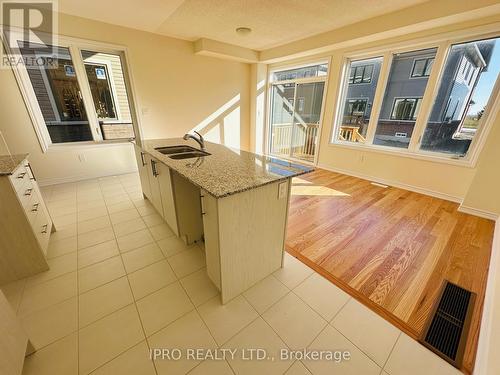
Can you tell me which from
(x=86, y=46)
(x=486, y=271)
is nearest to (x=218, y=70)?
(x=86, y=46)

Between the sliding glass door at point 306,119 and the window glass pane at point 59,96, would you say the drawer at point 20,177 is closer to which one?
the window glass pane at point 59,96

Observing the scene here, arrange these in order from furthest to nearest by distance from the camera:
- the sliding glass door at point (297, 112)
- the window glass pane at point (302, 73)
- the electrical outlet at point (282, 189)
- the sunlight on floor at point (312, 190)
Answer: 1. the sliding glass door at point (297, 112)
2. the window glass pane at point (302, 73)
3. the sunlight on floor at point (312, 190)
4. the electrical outlet at point (282, 189)

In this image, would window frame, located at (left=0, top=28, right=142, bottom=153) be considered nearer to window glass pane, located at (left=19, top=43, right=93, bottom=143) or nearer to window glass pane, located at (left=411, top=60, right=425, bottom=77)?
window glass pane, located at (left=19, top=43, right=93, bottom=143)

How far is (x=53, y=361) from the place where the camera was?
Result: 1.12 m

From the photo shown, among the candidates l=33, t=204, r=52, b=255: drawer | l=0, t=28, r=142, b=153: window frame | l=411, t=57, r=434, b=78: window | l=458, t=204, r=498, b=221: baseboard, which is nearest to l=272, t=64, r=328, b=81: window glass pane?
l=411, t=57, r=434, b=78: window

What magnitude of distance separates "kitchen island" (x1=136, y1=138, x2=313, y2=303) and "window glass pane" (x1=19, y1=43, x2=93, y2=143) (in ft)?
9.24

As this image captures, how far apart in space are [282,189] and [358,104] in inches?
134

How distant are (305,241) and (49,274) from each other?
2.27 m

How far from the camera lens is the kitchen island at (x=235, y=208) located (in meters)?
1.24

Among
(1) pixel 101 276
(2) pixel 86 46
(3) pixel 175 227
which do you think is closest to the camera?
(1) pixel 101 276

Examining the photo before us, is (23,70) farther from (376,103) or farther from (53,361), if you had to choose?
(376,103)

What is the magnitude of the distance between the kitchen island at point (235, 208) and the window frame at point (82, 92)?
1.69m

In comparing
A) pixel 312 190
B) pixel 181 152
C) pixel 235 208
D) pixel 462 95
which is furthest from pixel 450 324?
pixel 462 95

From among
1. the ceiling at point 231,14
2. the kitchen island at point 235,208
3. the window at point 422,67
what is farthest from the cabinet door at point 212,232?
the window at point 422,67
